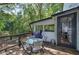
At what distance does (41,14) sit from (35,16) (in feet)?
0.42

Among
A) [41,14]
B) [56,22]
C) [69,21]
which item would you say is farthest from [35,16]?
[69,21]

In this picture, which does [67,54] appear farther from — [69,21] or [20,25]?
[20,25]

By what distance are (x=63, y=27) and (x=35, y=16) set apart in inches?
23.9

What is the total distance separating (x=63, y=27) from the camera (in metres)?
3.99

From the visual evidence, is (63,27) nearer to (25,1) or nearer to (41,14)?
(41,14)

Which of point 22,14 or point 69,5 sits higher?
point 69,5

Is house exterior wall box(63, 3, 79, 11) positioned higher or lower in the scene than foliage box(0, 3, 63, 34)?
higher

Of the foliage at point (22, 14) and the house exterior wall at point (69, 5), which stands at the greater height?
the house exterior wall at point (69, 5)
